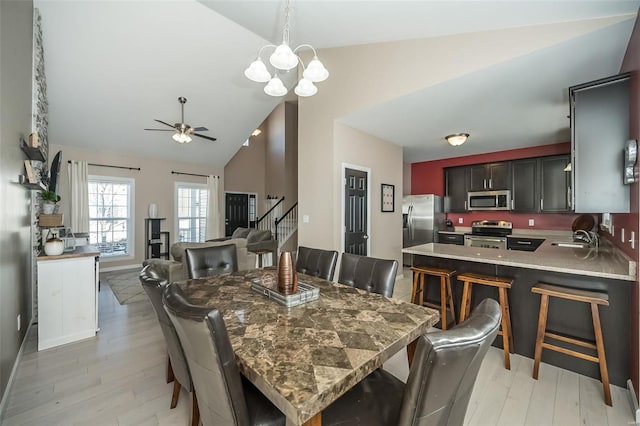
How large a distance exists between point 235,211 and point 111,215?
319 centimetres

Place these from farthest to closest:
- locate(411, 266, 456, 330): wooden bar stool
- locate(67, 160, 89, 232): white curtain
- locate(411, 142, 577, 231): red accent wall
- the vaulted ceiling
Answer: locate(67, 160, 89, 232): white curtain, locate(411, 142, 577, 231): red accent wall, locate(411, 266, 456, 330): wooden bar stool, the vaulted ceiling

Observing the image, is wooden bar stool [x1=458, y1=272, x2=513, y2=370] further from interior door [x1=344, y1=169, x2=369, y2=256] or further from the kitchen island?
interior door [x1=344, y1=169, x2=369, y2=256]

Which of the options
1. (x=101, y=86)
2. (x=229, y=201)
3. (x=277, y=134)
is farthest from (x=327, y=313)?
(x=277, y=134)

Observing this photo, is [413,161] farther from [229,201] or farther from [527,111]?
[229,201]

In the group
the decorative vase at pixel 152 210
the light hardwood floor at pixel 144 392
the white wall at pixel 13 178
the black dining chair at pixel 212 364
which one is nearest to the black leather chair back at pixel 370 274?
the light hardwood floor at pixel 144 392

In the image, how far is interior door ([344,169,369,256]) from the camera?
4102 mm

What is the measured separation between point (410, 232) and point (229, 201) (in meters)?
5.58

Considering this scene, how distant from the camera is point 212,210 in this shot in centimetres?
769

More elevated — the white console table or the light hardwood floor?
the white console table

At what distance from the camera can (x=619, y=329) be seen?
2.05 m

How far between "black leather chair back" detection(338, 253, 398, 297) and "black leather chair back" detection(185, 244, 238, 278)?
1.18 meters

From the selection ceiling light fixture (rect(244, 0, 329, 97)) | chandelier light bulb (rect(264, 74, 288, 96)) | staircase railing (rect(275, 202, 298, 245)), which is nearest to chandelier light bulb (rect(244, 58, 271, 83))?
ceiling light fixture (rect(244, 0, 329, 97))

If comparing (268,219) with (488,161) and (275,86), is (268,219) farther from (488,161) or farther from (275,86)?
(275,86)

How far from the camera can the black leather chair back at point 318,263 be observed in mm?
2436
